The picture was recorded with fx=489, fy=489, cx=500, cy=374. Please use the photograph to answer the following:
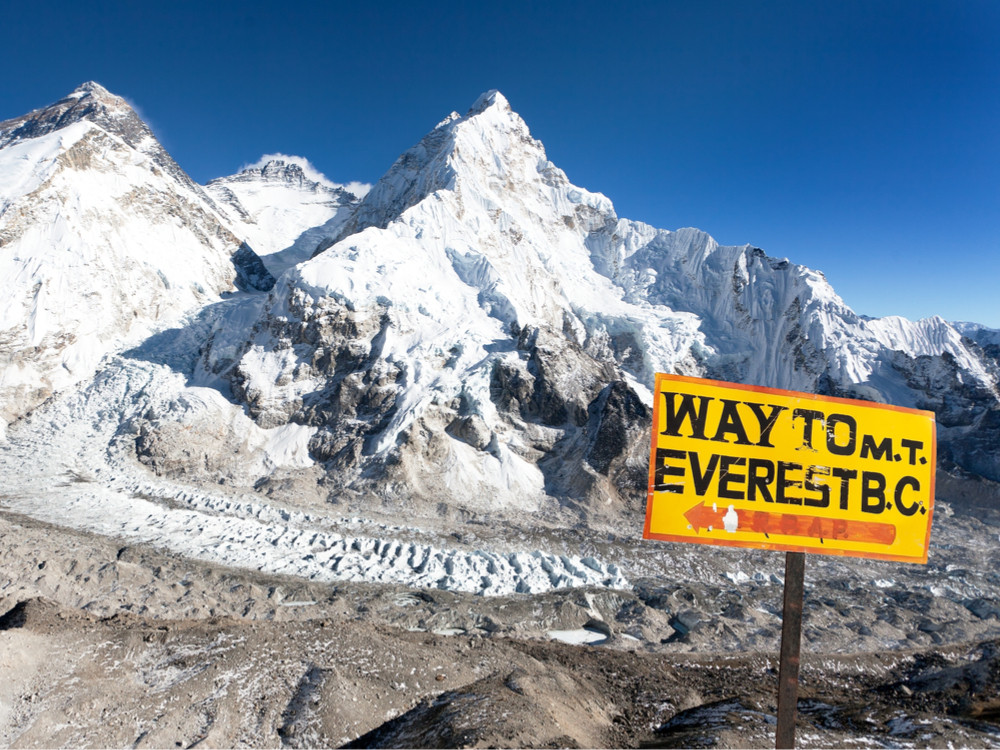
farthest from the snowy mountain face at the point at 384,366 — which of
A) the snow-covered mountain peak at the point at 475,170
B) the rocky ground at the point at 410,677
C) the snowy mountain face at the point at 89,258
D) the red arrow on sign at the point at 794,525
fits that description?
the red arrow on sign at the point at 794,525

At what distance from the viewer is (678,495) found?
3596 mm

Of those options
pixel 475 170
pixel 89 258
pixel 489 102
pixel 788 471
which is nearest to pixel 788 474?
pixel 788 471

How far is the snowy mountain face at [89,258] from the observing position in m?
30.0

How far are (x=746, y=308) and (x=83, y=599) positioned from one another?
46441 millimetres

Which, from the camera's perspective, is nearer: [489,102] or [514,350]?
[514,350]

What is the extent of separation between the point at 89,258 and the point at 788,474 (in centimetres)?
4351

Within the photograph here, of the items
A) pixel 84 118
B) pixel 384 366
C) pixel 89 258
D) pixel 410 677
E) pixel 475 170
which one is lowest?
pixel 410 677

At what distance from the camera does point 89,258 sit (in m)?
33.6

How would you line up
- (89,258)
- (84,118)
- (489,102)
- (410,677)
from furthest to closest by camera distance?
(84,118) < (489,102) < (89,258) < (410,677)

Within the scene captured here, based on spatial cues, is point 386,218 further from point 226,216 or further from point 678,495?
point 678,495

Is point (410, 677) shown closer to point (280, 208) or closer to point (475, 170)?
point (475, 170)

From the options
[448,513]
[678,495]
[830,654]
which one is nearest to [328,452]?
[448,513]

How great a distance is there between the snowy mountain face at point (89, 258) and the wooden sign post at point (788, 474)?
1440 inches

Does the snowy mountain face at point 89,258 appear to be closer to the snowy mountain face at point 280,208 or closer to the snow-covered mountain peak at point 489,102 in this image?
the snowy mountain face at point 280,208
